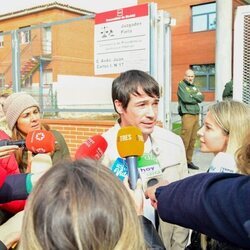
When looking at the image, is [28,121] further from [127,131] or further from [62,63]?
[62,63]

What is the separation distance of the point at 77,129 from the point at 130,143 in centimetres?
480

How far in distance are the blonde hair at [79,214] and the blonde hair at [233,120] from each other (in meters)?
1.54

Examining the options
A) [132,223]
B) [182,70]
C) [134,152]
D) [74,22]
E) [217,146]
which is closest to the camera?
[132,223]

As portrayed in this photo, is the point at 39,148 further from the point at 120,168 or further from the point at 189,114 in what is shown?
the point at 189,114

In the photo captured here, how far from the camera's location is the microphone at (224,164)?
2.23m

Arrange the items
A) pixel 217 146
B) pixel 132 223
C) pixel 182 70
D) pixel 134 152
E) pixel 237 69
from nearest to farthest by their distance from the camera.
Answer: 1. pixel 132 223
2. pixel 134 152
3. pixel 217 146
4. pixel 237 69
5. pixel 182 70

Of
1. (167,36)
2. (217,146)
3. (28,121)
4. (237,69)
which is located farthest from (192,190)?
(167,36)

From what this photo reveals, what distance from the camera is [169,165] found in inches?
92.0

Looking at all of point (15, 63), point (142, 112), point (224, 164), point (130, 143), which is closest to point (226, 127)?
point (224, 164)

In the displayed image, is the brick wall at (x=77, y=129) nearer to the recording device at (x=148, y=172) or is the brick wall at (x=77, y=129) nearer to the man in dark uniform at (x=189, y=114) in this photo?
the man in dark uniform at (x=189, y=114)

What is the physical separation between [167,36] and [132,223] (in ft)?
15.0

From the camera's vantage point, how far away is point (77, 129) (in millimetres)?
6422

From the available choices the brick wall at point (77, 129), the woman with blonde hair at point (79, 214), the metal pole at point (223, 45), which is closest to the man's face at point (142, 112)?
the woman with blonde hair at point (79, 214)

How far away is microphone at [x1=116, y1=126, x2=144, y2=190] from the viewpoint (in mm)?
1504
